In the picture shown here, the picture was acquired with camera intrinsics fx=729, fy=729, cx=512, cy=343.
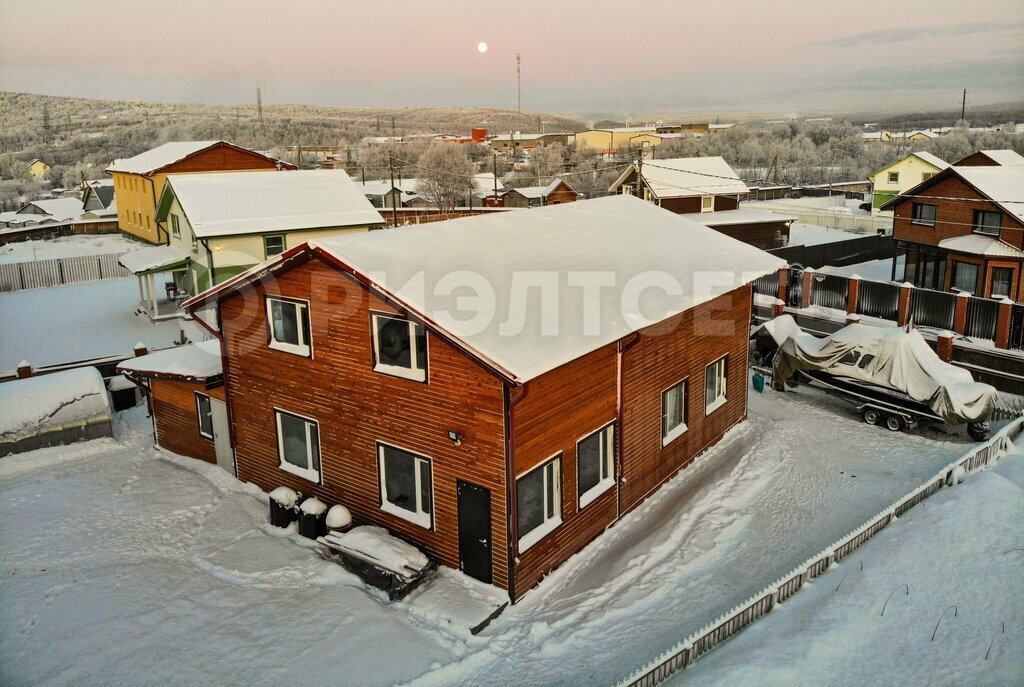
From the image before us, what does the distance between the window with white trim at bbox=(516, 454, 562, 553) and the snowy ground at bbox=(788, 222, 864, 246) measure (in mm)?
39929

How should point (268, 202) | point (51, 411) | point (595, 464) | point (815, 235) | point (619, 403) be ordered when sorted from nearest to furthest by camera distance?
point (595, 464) < point (619, 403) < point (51, 411) < point (268, 202) < point (815, 235)

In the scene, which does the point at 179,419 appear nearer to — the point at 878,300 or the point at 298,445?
the point at 298,445

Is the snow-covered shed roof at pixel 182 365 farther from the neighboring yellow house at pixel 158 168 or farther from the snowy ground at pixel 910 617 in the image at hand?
the neighboring yellow house at pixel 158 168

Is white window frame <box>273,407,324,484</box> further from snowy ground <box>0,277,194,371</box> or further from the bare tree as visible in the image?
the bare tree

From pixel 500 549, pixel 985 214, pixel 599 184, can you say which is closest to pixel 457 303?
pixel 500 549

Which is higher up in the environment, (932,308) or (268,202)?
(268,202)

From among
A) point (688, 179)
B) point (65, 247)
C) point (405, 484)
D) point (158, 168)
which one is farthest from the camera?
point (688, 179)

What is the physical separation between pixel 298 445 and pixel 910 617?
10.8 m

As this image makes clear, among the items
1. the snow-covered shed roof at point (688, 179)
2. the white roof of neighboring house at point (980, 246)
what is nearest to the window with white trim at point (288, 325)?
the white roof of neighboring house at point (980, 246)

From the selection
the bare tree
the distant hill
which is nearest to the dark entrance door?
the bare tree

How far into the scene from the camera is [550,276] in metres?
14.1

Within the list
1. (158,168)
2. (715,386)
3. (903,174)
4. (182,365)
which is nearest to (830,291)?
(715,386)

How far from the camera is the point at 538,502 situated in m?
11.9

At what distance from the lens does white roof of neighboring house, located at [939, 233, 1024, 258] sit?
92.8ft
